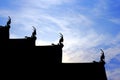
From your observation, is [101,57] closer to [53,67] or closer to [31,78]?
[53,67]

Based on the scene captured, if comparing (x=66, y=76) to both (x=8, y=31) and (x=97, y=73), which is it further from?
(x=8, y=31)

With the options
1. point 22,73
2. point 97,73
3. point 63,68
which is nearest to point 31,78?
point 22,73

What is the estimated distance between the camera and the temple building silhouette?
39938mm

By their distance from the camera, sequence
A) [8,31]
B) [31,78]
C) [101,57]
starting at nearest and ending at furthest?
[31,78] < [101,57] < [8,31]

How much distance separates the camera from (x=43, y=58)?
41.8 meters

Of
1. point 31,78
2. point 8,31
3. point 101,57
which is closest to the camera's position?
point 31,78

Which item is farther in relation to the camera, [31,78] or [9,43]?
[9,43]

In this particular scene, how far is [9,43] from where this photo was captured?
43344mm

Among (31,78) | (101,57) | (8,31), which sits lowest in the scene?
(31,78)

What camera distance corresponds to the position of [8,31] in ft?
148

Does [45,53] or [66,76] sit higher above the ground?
[45,53]

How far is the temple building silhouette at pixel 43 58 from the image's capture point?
39938mm

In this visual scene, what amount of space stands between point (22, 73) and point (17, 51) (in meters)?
3.66

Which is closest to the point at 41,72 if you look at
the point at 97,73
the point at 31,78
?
the point at 31,78
